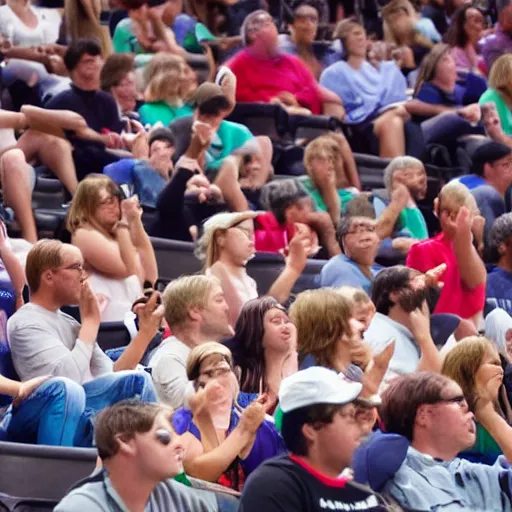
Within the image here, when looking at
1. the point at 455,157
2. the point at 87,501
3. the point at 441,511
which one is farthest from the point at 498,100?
the point at 87,501

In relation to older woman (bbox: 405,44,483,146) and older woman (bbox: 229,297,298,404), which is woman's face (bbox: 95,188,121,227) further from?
older woman (bbox: 405,44,483,146)

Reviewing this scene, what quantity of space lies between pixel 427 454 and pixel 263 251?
10.2 ft

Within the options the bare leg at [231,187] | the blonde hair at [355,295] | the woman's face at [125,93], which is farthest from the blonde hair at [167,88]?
the blonde hair at [355,295]

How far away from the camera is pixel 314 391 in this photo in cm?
521

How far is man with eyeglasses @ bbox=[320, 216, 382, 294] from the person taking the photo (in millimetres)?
8570

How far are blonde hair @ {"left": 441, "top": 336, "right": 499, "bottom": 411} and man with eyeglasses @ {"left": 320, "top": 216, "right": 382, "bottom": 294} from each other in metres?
1.63

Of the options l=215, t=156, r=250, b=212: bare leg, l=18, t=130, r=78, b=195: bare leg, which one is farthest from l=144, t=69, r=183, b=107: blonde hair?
l=18, t=130, r=78, b=195: bare leg

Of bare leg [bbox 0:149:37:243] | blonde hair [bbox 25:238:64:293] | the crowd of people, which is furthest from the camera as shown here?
bare leg [bbox 0:149:37:243]

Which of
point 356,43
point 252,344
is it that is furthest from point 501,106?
point 252,344

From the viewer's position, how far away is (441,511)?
6160 mm

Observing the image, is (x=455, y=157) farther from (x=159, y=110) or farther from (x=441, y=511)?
(x=441, y=511)

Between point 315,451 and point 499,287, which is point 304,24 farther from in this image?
point 315,451

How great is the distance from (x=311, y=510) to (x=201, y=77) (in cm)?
725

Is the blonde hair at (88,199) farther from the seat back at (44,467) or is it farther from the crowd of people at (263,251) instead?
the seat back at (44,467)
